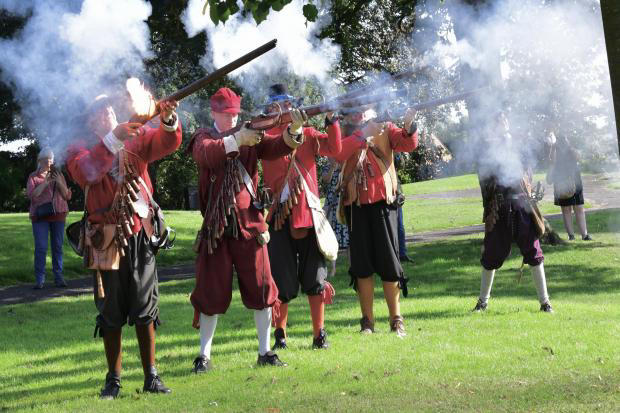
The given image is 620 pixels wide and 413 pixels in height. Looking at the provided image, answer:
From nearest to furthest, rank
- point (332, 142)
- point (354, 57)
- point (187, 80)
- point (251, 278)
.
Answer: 1. point (251, 278)
2. point (332, 142)
3. point (187, 80)
4. point (354, 57)

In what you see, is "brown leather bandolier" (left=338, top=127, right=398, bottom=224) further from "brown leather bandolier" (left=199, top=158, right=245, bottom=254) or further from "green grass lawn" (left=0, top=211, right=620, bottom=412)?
"brown leather bandolier" (left=199, top=158, right=245, bottom=254)

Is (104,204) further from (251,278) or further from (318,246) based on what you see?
(318,246)

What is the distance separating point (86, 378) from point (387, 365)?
8.50ft

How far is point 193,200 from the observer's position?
38844 millimetres

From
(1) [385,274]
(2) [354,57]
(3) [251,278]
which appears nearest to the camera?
(3) [251,278]

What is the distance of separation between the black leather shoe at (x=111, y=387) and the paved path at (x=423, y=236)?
665 centimetres

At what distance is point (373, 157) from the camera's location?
27.5 ft

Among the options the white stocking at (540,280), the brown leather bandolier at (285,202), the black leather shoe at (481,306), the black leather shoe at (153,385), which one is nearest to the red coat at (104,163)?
the black leather shoe at (153,385)

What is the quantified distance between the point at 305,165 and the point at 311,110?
1306 mm

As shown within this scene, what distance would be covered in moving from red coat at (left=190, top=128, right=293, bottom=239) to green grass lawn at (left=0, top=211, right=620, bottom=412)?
4.12 ft

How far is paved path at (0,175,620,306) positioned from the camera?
13.3m

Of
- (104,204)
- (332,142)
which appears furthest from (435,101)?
(104,204)

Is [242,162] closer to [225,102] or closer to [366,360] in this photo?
[225,102]

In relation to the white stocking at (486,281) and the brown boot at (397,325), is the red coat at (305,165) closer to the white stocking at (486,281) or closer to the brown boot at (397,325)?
the brown boot at (397,325)
